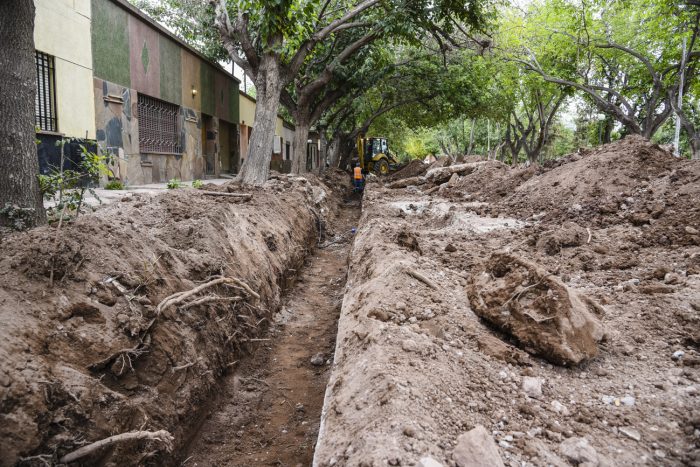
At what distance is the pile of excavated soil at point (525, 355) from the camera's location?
2.13 metres

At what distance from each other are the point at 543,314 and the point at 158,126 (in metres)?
12.8

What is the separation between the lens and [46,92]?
8430mm

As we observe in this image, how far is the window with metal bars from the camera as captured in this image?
8242 mm

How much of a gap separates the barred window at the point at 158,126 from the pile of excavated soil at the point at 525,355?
942cm

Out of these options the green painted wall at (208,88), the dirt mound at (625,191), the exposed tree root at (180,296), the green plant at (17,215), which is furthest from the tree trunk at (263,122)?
the green painted wall at (208,88)

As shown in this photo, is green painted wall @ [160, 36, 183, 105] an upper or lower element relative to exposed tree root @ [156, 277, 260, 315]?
upper

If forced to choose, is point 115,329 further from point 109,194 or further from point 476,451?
point 109,194

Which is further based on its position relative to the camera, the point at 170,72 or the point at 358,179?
the point at 358,179

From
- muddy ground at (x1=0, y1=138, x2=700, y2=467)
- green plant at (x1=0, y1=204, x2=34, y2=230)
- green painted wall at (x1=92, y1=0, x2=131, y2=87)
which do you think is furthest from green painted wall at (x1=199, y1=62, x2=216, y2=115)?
green plant at (x1=0, y1=204, x2=34, y2=230)

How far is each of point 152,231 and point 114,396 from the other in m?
2.26

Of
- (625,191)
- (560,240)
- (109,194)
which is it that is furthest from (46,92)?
(625,191)

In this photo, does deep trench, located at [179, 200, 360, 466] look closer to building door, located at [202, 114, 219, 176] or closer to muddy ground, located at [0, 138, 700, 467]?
muddy ground, located at [0, 138, 700, 467]

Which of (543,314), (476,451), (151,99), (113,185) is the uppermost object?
(151,99)

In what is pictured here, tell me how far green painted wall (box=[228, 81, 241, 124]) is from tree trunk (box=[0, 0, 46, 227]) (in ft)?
51.4
